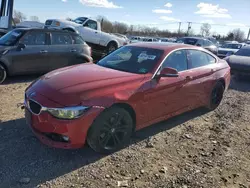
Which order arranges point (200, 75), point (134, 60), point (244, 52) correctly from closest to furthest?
1. point (134, 60)
2. point (200, 75)
3. point (244, 52)

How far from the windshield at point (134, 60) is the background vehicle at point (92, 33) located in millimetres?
8018

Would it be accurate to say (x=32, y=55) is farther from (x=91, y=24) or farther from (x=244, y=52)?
(x=244, y=52)

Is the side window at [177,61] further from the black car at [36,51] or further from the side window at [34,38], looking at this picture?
the side window at [34,38]

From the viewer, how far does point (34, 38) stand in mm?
7805

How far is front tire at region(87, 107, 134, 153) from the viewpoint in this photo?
3.46m

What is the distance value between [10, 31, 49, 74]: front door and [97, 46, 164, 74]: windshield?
11.7ft

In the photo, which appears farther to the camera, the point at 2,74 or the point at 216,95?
the point at 2,74

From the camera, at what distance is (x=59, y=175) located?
10.5 feet

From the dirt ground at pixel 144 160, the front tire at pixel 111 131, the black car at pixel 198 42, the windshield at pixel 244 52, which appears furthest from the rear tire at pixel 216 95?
the black car at pixel 198 42

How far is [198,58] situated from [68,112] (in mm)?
3231

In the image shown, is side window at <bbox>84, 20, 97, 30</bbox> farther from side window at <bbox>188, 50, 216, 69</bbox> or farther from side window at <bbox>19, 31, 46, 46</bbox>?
side window at <bbox>188, 50, 216, 69</bbox>

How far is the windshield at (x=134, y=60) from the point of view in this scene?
170 inches

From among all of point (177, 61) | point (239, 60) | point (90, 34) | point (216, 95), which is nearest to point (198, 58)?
point (177, 61)

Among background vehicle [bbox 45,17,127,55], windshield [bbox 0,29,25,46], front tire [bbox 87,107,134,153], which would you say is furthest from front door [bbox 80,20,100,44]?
front tire [bbox 87,107,134,153]
